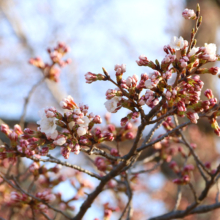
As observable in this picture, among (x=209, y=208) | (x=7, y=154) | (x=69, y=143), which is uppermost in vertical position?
(x=7, y=154)

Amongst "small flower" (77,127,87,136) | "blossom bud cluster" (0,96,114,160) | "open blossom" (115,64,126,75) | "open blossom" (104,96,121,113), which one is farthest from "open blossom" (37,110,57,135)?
"open blossom" (115,64,126,75)

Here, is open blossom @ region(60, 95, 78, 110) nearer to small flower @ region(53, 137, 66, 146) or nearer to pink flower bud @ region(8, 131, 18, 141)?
small flower @ region(53, 137, 66, 146)

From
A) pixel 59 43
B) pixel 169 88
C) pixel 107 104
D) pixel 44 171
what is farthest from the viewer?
pixel 59 43

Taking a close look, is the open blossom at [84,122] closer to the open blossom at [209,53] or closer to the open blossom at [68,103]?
the open blossom at [68,103]

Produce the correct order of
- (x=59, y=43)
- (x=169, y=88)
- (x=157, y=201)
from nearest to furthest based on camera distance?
(x=169, y=88), (x=59, y=43), (x=157, y=201)

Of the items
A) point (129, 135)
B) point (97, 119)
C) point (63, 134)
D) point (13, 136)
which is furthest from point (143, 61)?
point (13, 136)

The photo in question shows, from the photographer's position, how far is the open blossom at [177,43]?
4.25 ft

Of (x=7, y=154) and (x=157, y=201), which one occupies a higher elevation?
(x=157, y=201)

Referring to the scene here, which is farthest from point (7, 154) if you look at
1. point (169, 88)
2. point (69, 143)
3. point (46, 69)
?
point (46, 69)

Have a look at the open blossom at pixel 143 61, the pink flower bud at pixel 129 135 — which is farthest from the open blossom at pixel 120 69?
the pink flower bud at pixel 129 135

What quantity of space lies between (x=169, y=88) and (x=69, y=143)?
0.51 meters

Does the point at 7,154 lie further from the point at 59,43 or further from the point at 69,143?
the point at 59,43

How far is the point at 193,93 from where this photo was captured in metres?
1.29

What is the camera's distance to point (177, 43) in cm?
132
